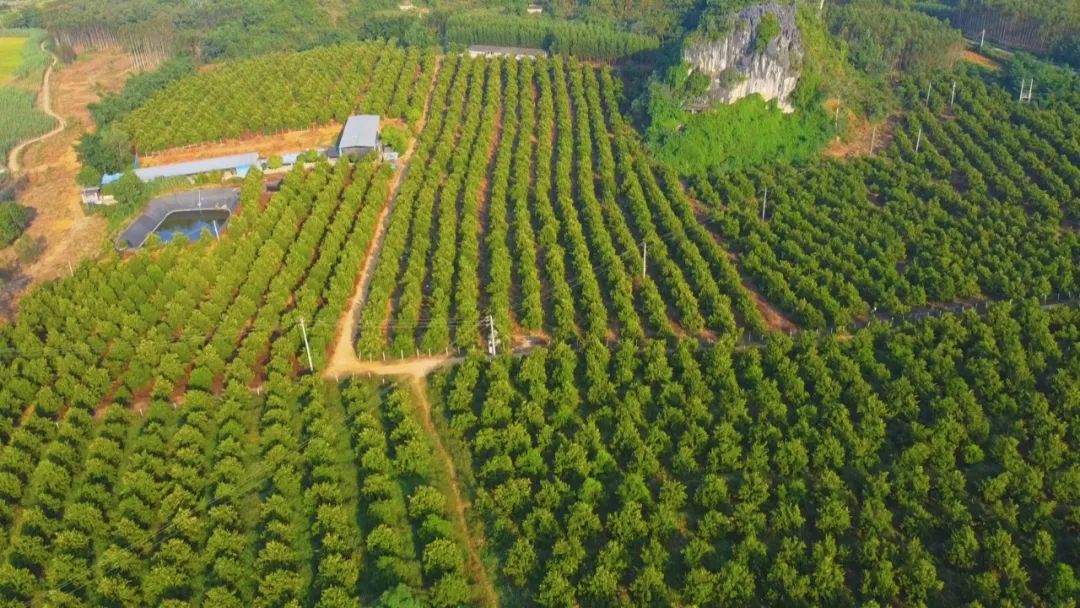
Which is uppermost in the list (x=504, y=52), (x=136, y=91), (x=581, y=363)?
(x=504, y=52)

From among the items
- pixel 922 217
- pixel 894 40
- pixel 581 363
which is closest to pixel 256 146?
pixel 581 363

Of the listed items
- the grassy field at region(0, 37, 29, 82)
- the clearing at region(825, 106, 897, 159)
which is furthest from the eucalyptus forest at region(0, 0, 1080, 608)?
the grassy field at region(0, 37, 29, 82)

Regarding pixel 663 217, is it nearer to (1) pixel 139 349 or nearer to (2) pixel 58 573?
(1) pixel 139 349

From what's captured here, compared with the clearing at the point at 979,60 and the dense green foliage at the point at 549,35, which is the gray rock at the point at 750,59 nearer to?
the dense green foliage at the point at 549,35

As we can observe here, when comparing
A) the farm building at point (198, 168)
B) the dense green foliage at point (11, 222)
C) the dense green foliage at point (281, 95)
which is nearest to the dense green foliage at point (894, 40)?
the dense green foliage at point (281, 95)

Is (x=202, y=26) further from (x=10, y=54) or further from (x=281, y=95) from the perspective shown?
(x=281, y=95)

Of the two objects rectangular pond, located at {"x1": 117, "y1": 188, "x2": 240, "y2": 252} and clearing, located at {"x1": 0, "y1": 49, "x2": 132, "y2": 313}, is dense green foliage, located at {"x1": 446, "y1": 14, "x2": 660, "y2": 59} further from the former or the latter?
rectangular pond, located at {"x1": 117, "y1": 188, "x2": 240, "y2": 252}
